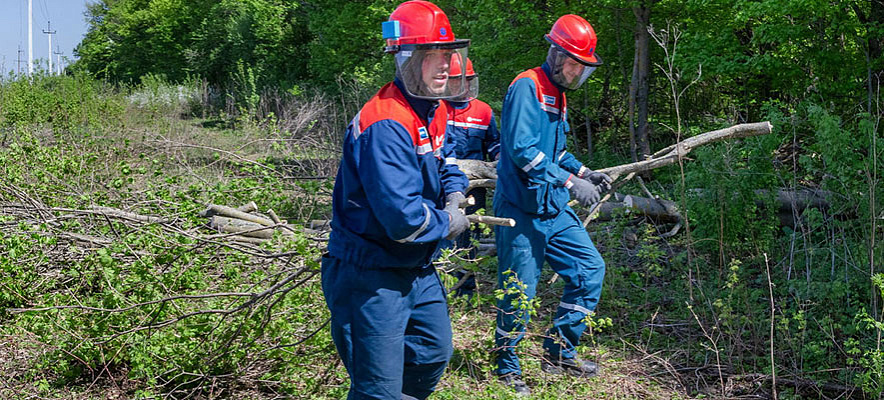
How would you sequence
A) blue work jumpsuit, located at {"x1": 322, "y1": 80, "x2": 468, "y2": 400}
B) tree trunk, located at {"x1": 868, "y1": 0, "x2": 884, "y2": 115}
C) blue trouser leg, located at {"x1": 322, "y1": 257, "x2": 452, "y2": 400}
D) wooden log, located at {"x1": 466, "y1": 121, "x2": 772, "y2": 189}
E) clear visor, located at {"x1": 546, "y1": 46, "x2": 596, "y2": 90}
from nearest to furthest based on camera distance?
1. blue work jumpsuit, located at {"x1": 322, "y1": 80, "x2": 468, "y2": 400}
2. blue trouser leg, located at {"x1": 322, "y1": 257, "x2": 452, "y2": 400}
3. clear visor, located at {"x1": 546, "y1": 46, "x2": 596, "y2": 90}
4. wooden log, located at {"x1": 466, "y1": 121, "x2": 772, "y2": 189}
5. tree trunk, located at {"x1": 868, "y1": 0, "x2": 884, "y2": 115}

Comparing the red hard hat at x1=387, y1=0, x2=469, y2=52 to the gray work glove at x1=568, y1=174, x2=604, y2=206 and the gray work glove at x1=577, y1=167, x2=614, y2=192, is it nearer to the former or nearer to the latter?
the gray work glove at x1=568, y1=174, x2=604, y2=206

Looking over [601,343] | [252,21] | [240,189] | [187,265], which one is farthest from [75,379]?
[252,21]

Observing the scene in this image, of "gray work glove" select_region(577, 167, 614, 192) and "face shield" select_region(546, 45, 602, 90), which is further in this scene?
"gray work glove" select_region(577, 167, 614, 192)

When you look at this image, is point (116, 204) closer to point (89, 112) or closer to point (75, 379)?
point (75, 379)

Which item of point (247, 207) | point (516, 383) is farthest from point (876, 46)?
point (247, 207)

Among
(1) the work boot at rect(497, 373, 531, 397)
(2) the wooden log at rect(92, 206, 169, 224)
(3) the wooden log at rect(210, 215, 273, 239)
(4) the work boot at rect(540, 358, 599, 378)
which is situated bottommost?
(1) the work boot at rect(497, 373, 531, 397)

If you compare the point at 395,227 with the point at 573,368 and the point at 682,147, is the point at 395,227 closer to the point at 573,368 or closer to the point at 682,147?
the point at 573,368

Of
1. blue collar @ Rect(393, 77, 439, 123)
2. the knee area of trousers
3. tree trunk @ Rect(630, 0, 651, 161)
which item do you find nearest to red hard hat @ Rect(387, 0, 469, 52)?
blue collar @ Rect(393, 77, 439, 123)

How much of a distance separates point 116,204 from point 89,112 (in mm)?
7509

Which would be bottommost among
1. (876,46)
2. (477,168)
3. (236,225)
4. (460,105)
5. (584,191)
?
(236,225)

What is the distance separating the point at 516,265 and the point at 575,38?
1273 mm

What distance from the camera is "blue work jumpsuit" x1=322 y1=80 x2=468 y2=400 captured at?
2898mm

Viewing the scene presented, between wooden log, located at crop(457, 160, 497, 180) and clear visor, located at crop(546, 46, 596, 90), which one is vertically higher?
clear visor, located at crop(546, 46, 596, 90)

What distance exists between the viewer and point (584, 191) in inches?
175
